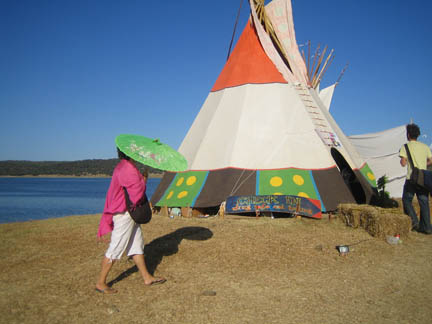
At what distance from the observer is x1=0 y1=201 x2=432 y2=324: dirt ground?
132 inches

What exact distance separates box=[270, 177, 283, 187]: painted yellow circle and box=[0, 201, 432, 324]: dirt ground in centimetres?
177

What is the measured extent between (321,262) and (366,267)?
23.6 inches

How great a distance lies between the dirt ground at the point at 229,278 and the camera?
132 inches

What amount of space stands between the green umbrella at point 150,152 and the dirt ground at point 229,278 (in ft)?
4.74

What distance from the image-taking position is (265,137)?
980 centimetres

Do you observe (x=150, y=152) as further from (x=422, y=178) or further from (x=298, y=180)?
(x=298, y=180)

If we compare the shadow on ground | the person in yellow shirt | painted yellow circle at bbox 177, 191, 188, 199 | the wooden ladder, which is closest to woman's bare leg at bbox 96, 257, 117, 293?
the shadow on ground

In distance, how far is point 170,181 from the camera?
10438 mm

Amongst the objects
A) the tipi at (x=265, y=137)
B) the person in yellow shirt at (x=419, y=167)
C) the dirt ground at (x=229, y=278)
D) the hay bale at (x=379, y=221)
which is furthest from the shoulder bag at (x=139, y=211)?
the person in yellow shirt at (x=419, y=167)

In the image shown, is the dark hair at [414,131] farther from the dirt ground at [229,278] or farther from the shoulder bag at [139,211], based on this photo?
the shoulder bag at [139,211]

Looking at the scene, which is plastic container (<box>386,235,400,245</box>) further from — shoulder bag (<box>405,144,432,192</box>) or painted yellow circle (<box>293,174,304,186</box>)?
painted yellow circle (<box>293,174,304,186</box>)

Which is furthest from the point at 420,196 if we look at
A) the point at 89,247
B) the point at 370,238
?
the point at 89,247

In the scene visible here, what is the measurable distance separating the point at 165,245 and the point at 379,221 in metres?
3.94

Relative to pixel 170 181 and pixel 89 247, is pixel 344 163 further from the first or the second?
pixel 89 247
